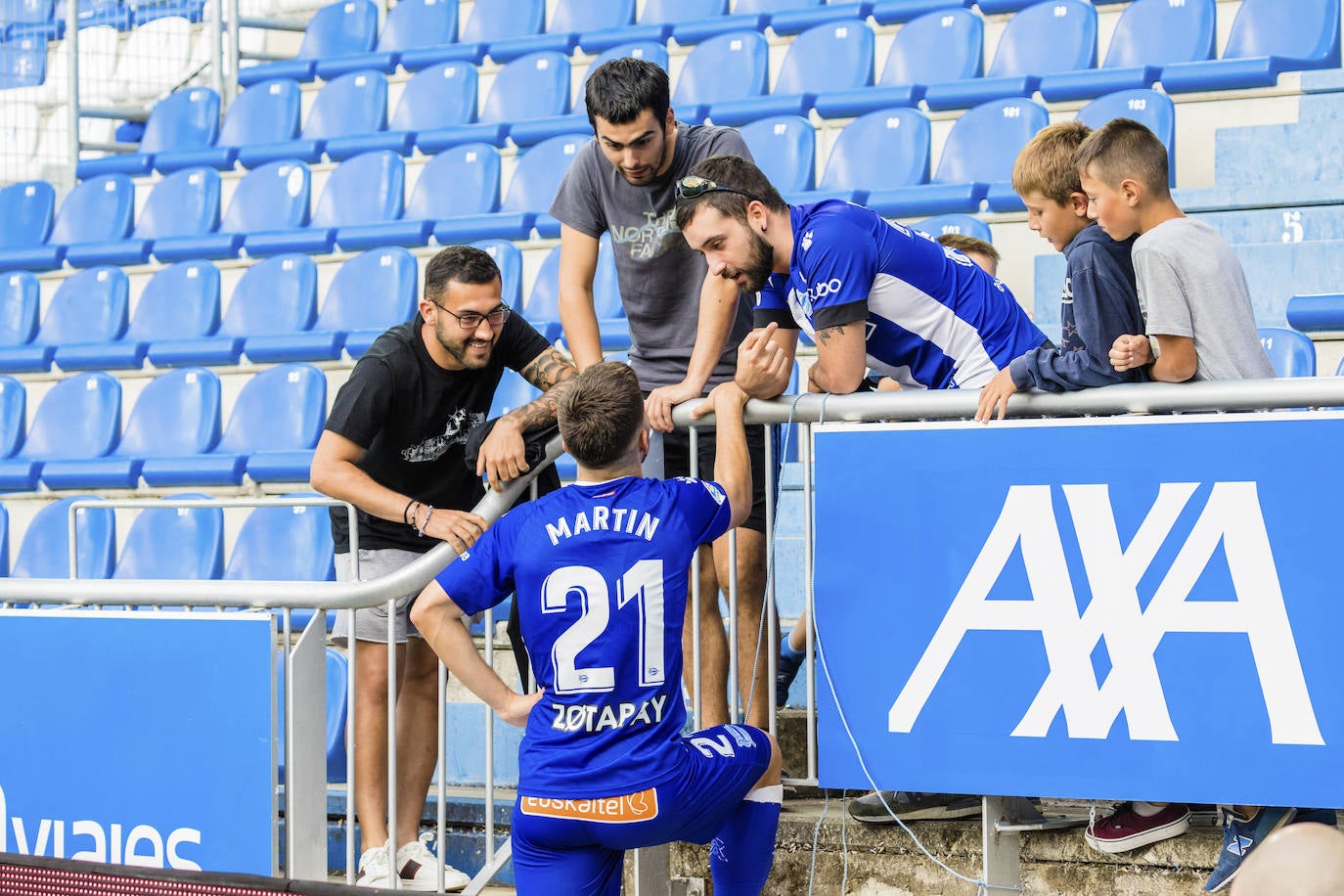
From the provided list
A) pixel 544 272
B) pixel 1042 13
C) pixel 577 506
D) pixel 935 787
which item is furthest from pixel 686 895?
pixel 1042 13

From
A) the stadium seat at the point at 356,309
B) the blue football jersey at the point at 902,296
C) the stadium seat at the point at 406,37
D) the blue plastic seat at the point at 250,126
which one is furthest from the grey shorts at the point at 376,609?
the stadium seat at the point at 406,37

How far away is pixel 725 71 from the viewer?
784 centimetres

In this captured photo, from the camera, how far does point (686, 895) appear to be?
3621 mm

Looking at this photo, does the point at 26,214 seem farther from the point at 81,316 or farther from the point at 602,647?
the point at 602,647

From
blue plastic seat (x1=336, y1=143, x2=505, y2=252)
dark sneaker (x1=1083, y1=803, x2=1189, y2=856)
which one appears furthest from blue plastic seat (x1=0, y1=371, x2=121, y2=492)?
dark sneaker (x1=1083, y1=803, x2=1189, y2=856)

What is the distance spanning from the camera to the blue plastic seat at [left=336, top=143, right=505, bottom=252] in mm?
7375

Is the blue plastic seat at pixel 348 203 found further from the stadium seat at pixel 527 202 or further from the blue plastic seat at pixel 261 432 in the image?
the blue plastic seat at pixel 261 432

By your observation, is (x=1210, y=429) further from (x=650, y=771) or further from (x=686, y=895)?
(x=686, y=895)

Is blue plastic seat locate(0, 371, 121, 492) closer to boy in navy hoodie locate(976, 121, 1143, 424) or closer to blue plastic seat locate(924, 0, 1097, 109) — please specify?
blue plastic seat locate(924, 0, 1097, 109)

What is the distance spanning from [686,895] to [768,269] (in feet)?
4.82

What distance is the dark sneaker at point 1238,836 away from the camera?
296 cm

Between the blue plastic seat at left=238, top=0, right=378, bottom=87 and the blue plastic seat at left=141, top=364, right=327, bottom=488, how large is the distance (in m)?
3.76

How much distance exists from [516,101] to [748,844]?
5.93 metres

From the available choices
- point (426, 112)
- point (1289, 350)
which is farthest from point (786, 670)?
point (426, 112)
